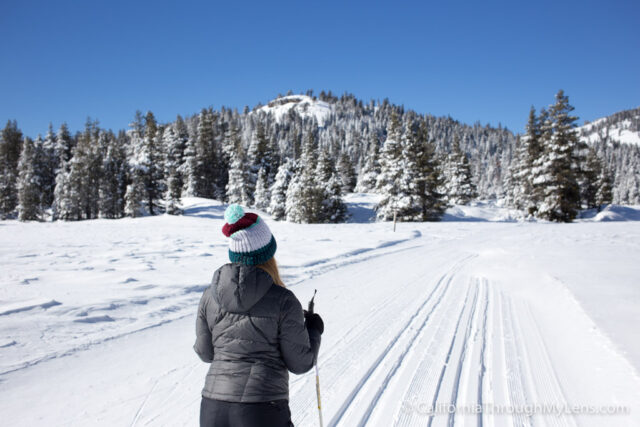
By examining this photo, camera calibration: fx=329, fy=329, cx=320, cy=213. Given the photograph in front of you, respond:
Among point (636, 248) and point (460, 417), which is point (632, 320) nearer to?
point (460, 417)

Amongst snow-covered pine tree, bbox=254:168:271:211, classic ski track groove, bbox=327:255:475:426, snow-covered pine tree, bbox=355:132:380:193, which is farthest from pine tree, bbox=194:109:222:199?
classic ski track groove, bbox=327:255:475:426

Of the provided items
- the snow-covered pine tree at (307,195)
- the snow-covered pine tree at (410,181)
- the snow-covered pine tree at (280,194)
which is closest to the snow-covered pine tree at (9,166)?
the snow-covered pine tree at (280,194)

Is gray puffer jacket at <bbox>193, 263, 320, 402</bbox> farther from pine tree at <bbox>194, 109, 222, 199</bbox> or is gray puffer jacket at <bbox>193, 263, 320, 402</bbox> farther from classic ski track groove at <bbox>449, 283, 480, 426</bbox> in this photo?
pine tree at <bbox>194, 109, 222, 199</bbox>

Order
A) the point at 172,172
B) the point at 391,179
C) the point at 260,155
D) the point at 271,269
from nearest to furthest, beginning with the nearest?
the point at 271,269
the point at 391,179
the point at 172,172
the point at 260,155

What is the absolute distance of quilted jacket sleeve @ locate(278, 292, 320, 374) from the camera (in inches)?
72.3

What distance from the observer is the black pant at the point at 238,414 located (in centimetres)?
167

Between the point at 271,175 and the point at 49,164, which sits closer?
the point at 271,175

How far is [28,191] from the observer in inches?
1447

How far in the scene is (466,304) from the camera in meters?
6.52

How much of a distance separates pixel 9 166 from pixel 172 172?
30.1m

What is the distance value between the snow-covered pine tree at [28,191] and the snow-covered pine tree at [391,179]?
1509 inches

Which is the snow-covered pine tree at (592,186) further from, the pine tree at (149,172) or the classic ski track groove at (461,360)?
the pine tree at (149,172)

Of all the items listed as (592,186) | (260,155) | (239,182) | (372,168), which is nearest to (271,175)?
(260,155)

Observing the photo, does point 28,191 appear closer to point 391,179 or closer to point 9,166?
point 9,166
